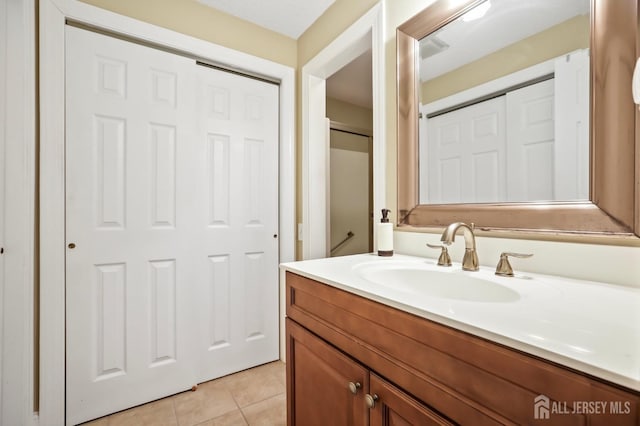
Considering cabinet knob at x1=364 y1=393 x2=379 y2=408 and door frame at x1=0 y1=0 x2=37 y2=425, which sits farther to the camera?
door frame at x1=0 y1=0 x2=37 y2=425

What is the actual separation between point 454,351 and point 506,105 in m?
0.83

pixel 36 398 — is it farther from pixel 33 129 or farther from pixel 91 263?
pixel 33 129

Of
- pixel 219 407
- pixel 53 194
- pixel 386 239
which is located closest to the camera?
pixel 386 239

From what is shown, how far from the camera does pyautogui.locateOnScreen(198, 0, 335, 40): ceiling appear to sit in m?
1.65

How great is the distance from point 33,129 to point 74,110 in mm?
188

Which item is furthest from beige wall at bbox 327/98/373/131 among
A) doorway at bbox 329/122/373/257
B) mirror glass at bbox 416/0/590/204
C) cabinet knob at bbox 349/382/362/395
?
cabinet knob at bbox 349/382/362/395

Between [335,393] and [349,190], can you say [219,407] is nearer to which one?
[335,393]

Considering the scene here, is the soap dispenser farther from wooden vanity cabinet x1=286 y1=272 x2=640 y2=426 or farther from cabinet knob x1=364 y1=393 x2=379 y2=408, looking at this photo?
cabinet knob x1=364 y1=393 x2=379 y2=408

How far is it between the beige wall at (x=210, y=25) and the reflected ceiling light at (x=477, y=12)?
1294mm

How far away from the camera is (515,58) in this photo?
A: 92 centimetres

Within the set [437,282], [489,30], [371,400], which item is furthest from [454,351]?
[489,30]

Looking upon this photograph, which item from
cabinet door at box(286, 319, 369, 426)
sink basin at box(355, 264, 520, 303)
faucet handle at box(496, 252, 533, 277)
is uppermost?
faucet handle at box(496, 252, 533, 277)

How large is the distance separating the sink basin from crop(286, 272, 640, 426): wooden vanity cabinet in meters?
0.15

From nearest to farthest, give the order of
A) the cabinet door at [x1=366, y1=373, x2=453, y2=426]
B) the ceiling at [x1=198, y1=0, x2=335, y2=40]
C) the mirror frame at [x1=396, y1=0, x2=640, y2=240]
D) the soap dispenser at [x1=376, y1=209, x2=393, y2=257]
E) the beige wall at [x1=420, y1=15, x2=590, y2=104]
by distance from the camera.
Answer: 1. the cabinet door at [x1=366, y1=373, x2=453, y2=426]
2. the mirror frame at [x1=396, y1=0, x2=640, y2=240]
3. the beige wall at [x1=420, y1=15, x2=590, y2=104]
4. the soap dispenser at [x1=376, y1=209, x2=393, y2=257]
5. the ceiling at [x1=198, y1=0, x2=335, y2=40]
